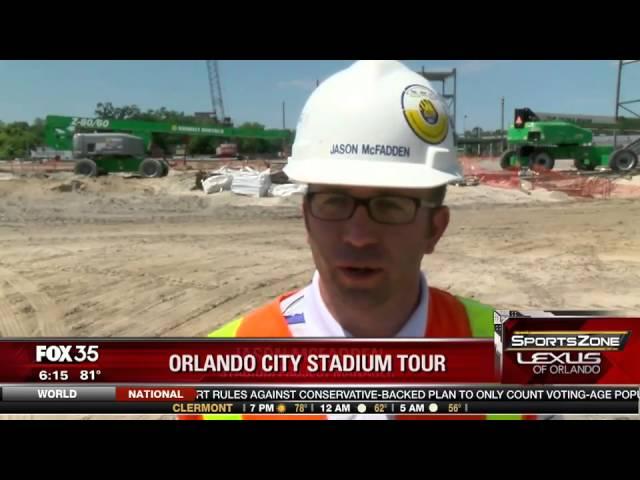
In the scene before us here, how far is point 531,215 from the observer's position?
12.9 meters

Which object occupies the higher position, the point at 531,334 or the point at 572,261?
the point at 531,334

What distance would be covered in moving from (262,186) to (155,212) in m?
3.22

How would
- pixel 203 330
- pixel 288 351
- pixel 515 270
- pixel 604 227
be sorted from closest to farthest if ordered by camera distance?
pixel 288 351 → pixel 203 330 → pixel 515 270 → pixel 604 227

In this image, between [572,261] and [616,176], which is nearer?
[572,261]

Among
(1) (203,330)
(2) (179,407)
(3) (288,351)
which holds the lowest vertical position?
(1) (203,330)

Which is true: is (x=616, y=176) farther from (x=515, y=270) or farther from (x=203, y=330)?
(x=203, y=330)

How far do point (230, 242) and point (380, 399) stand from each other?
7.90 metres

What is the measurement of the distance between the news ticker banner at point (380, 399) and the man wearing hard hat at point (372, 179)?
70 cm

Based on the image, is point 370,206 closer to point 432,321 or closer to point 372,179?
point 372,179

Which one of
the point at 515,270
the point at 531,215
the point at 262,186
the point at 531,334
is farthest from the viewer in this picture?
the point at 262,186

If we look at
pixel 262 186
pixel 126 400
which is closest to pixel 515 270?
pixel 126 400

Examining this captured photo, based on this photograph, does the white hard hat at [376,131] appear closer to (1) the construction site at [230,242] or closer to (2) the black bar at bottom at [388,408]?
(1) the construction site at [230,242]

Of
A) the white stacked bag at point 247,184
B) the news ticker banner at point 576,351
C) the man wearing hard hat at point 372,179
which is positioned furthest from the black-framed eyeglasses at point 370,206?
the white stacked bag at point 247,184

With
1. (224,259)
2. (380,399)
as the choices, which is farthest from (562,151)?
(380,399)
